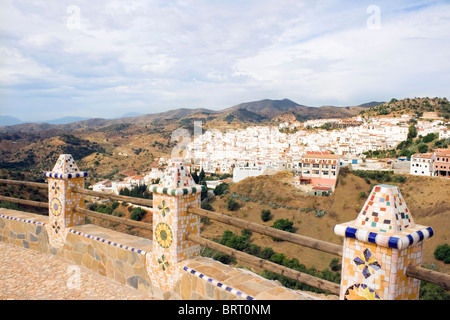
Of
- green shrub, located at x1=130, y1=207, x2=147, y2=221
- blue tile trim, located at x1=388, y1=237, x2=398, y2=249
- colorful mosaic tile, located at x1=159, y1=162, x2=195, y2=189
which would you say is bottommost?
green shrub, located at x1=130, y1=207, x2=147, y2=221

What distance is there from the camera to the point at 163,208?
2877 millimetres

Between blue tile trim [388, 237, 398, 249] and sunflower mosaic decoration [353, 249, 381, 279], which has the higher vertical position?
blue tile trim [388, 237, 398, 249]

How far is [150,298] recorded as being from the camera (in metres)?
2.97

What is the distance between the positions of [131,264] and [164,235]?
1.89ft

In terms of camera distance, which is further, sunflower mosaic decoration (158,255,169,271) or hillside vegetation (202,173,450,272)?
hillside vegetation (202,173,450,272)

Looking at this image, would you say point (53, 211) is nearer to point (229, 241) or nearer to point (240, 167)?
point (229, 241)

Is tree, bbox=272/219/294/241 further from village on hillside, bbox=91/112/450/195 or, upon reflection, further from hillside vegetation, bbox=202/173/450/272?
village on hillside, bbox=91/112/450/195

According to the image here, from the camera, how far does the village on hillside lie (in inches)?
1340

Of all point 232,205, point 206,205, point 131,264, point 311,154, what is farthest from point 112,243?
point 311,154

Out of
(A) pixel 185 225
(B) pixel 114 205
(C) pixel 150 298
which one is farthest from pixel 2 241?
(B) pixel 114 205

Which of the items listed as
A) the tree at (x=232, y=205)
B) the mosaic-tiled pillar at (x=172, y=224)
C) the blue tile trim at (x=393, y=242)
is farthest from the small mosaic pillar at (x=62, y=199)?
the tree at (x=232, y=205)

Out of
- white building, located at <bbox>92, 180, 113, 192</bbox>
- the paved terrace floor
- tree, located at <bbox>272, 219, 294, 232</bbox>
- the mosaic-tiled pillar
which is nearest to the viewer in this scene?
the mosaic-tiled pillar

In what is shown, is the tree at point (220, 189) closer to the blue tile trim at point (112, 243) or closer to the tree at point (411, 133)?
the tree at point (411, 133)

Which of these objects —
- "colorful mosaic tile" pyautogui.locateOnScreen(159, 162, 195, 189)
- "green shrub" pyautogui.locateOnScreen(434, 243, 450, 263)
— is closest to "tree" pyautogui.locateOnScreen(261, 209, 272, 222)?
"green shrub" pyautogui.locateOnScreen(434, 243, 450, 263)
